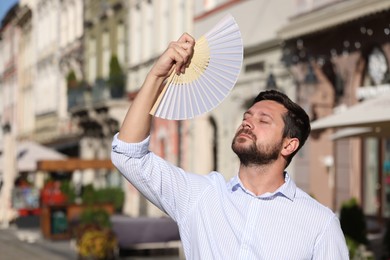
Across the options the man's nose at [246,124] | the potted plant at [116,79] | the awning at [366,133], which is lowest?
the man's nose at [246,124]

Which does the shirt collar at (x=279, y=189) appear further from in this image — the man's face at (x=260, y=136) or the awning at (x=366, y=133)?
the awning at (x=366, y=133)

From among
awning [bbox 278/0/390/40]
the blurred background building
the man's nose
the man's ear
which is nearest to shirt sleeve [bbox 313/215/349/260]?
the man's ear

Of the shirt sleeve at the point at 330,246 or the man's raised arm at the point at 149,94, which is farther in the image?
the man's raised arm at the point at 149,94

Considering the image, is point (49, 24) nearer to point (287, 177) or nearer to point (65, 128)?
point (65, 128)

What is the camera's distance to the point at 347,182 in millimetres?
17844

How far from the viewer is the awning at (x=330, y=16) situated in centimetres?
1565

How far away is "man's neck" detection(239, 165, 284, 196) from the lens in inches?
136

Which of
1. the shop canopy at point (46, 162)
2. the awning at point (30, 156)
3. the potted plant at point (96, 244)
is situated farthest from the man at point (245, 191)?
the awning at point (30, 156)

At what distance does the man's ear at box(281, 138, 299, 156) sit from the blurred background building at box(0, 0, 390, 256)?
22.4ft

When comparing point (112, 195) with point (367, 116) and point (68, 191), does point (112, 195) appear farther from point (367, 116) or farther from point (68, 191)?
point (367, 116)

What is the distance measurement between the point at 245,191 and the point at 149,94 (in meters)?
0.45

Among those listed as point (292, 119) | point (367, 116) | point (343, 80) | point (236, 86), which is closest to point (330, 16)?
point (343, 80)

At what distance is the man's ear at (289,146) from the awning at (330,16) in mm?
11880

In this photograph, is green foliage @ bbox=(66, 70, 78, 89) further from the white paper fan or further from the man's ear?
the man's ear
